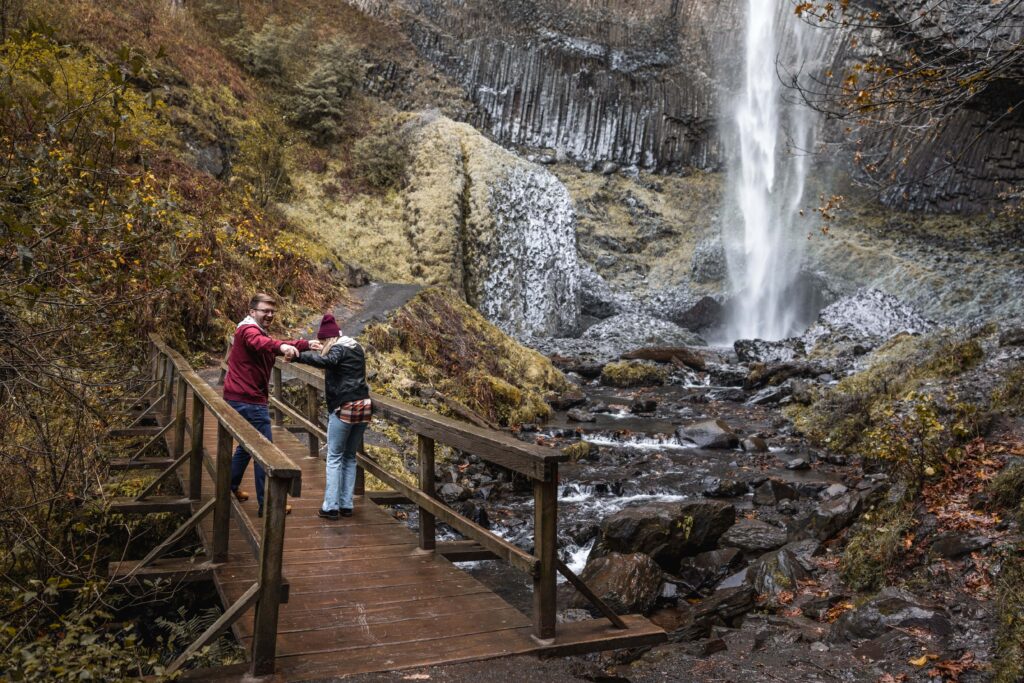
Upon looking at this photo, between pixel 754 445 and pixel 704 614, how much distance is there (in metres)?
7.17

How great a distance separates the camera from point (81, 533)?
6.03m

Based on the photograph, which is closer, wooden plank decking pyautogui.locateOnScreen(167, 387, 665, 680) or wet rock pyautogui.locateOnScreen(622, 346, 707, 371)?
wooden plank decking pyautogui.locateOnScreen(167, 387, 665, 680)

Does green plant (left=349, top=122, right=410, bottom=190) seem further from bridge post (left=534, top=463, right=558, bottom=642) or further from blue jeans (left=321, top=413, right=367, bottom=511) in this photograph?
bridge post (left=534, top=463, right=558, bottom=642)

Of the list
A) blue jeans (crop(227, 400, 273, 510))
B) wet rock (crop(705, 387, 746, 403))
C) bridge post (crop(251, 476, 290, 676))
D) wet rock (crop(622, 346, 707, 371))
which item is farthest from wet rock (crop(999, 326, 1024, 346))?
bridge post (crop(251, 476, 290, 676))

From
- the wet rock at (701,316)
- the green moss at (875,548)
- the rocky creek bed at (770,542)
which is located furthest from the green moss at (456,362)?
the wet rock at (701,316)

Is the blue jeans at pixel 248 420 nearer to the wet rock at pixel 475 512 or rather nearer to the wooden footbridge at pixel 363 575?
the wooden footbridge at pixel 363 575

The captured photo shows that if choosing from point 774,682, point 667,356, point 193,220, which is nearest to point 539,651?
point 774,682

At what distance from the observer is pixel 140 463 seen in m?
7.50

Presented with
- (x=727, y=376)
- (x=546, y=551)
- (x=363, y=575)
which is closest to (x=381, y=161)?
(x=727, y=376)

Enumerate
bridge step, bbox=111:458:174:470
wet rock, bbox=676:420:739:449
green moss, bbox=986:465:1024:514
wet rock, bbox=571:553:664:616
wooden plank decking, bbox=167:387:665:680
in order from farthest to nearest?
wet rock, bbox=676:420:739:449
bridge step, bbox=111:458:174:470
green moss, bbox=986:465:1024:514
wet rock, bbox=571:553:664:616
wooden plank decking, bbox=167:387:665:680

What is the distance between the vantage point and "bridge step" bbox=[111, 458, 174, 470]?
7328mm

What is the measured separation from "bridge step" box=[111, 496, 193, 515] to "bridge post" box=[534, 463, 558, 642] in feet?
11.8

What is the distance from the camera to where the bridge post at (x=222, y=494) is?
4672 mm

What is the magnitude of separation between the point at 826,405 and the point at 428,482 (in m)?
11.9
